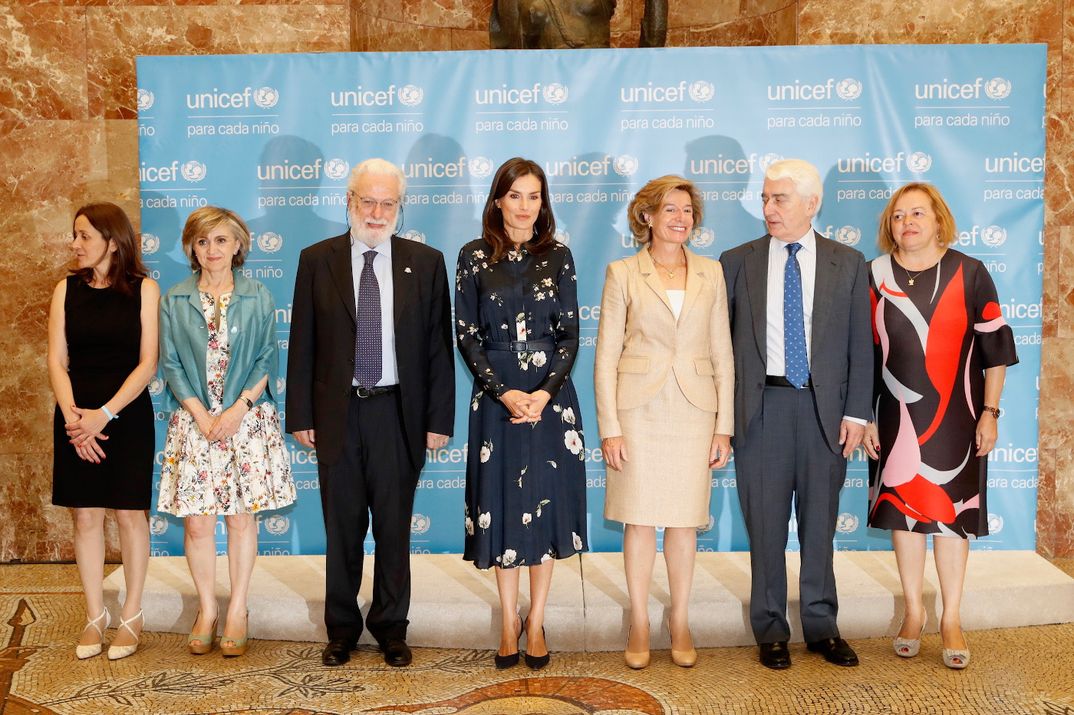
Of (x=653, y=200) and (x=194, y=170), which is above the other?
(x=194, y=170)

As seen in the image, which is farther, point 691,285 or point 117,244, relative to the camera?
point 117,244

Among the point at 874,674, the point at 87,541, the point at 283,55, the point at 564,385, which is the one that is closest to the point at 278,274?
the point at 283,55

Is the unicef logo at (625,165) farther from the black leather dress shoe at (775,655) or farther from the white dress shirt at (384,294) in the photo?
the black leather dress shoe at (775,655)

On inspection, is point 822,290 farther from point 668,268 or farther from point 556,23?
point 556,23

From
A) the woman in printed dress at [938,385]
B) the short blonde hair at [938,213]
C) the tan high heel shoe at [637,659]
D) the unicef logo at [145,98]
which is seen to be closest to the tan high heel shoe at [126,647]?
the tan high heel shoe at [637,659]

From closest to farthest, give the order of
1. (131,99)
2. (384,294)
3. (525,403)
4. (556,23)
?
(525,403)
(384,294)
(556,23)
(131,99)

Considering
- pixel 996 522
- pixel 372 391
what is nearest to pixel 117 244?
pixel 372 391

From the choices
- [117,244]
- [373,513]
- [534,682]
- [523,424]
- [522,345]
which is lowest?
[534,682]

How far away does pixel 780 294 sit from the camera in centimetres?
358

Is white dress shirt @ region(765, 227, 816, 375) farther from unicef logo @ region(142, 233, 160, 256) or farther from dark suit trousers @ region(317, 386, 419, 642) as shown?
unicef logo @ region(142, 233, 160, 256)

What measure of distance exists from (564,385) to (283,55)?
2097mm

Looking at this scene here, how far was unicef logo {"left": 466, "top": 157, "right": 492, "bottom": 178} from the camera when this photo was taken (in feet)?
14.8

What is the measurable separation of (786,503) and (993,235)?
1781 millimetres

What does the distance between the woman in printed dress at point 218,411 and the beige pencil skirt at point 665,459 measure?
1.33 meters
